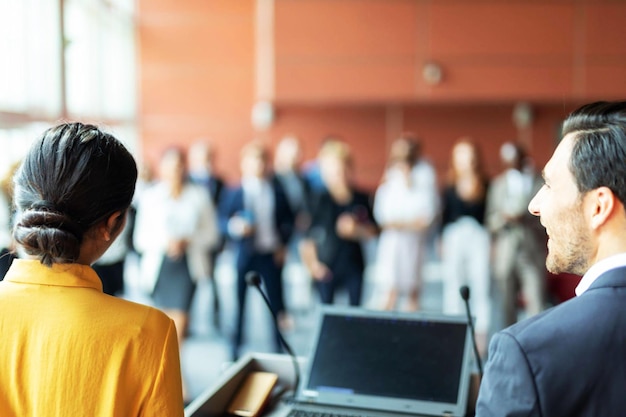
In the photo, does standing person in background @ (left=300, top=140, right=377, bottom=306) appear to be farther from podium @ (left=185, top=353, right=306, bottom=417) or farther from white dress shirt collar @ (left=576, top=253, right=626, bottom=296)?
white dress shirt collar @ (left=576, top=253, right=626, bottom=296)

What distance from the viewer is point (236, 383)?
1868mm

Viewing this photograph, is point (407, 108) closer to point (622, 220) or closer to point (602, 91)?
point (602, 91)

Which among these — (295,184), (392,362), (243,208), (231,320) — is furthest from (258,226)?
(392,362)

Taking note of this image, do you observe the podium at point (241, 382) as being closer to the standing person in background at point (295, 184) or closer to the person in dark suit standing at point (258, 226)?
the person in dark suit standing at point (258, 226)

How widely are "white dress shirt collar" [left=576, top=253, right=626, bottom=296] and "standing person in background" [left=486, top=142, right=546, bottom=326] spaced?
3487 millimetres

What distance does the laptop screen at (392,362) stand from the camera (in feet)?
5.52

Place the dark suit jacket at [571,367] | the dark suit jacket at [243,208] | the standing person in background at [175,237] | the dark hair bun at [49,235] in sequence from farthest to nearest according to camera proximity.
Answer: the dark suit jacket at [243,208]
the standing person in background at [175,237]
the dark hair bun at [49,235]
the dark suit jacket at [571,367]

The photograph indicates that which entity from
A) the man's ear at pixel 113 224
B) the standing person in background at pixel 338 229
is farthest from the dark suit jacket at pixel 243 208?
the man's ear at pixel 113 224

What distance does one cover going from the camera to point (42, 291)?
1.15 m

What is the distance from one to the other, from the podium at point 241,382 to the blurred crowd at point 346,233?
7.35 ft

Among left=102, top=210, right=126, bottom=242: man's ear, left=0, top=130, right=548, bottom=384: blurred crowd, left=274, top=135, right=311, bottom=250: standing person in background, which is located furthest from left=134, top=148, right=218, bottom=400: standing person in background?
left=102, top=210, right=126, bottom=242: man's ear

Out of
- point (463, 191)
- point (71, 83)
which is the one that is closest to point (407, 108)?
point (463, 191)

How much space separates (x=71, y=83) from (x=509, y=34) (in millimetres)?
3857

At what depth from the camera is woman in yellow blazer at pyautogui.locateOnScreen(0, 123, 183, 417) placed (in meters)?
1.13
